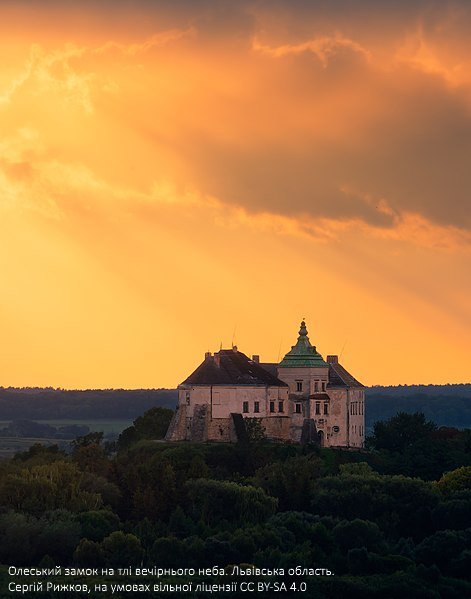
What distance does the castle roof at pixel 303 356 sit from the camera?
581 ft

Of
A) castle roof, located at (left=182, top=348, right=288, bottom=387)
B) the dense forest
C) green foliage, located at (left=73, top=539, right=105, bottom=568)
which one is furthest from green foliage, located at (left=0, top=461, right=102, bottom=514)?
castle roof, located at (left=182, top=348, right=288, bottom=387)

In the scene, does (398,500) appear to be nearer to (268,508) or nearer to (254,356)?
(268,508)

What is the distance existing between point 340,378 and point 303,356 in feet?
15.4

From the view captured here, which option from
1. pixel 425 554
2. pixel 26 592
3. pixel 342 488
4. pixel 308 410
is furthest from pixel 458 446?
pixel 26 592

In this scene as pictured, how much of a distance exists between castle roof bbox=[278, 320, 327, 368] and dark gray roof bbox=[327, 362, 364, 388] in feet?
6.63

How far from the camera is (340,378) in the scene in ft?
586

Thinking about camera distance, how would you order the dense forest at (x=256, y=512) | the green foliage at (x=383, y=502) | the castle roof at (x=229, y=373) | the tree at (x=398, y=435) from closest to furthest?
1. the dense forest at (x=256, y=512)
2. the green foliage at (x=383, y=502)
3. the castle roof at (x=229, y=373)
4. the tree at (x=398, y=435)

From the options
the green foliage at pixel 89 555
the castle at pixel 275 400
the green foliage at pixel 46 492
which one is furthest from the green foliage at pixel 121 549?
the castle at pixel 275 400

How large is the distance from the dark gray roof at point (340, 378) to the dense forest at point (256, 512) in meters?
7.73

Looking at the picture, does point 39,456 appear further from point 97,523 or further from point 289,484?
point 97,523

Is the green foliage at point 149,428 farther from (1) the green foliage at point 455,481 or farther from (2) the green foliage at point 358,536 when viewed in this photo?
(2) the green foliage at point 358,536

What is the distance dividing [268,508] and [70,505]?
17739 mm

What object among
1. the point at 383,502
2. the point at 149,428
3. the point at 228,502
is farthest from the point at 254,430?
the point at 383,502

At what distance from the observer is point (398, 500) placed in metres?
153
